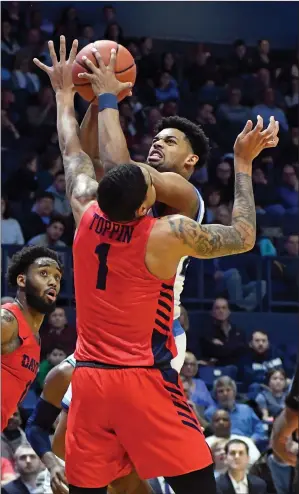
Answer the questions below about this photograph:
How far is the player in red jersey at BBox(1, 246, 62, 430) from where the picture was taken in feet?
17.3

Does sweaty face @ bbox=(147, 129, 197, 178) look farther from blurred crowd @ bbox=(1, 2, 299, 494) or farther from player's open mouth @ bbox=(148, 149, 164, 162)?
blurred crowd @ bbox=(1, 2, 299, 494)

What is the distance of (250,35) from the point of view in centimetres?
1391

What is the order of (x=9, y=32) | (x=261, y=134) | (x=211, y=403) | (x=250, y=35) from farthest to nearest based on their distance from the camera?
(x=250, y=35)
(x=9, y=32)
(x=211, y=403)
(x=261, y=134)

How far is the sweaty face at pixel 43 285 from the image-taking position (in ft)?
17.8

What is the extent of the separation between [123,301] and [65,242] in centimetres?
642

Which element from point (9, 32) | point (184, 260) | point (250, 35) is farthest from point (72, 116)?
point (250, 35)

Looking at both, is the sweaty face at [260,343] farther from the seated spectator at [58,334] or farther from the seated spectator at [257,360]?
the seated spectator at [58,334]

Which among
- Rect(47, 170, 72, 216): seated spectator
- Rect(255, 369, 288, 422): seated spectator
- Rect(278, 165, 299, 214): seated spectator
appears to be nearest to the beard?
Rect(255, 369, 288, 422): seated spectator

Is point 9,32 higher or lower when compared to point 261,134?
higher

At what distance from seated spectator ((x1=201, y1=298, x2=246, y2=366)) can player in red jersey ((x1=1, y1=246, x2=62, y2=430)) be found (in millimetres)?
4904

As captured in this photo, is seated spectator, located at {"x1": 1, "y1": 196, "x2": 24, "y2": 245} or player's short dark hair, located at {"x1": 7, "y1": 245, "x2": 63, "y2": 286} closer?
player's short dark hair, located at {"x1": 7, "y1": 245, "x2": 63, "y2": 286}

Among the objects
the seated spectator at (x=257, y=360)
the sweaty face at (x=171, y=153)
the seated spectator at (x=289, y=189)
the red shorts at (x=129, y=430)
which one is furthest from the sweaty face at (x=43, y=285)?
the seated spectator at (x=289, y=189)

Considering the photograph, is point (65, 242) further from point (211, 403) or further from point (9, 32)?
point (9, 32)

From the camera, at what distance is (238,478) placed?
25.6 feet
